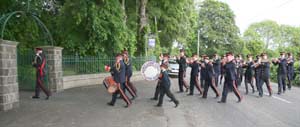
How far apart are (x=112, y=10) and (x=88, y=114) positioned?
34.1 feet

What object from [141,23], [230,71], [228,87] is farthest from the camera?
[141,23]

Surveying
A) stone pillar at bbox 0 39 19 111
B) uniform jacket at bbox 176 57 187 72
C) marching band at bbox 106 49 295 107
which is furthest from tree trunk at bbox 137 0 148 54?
stone pillar at bbox 0 39 19 111

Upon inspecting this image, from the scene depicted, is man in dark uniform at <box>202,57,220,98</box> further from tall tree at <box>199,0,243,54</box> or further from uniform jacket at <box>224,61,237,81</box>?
tall tree at <box>199,0,243,54</box>

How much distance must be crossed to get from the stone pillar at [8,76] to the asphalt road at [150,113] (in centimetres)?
29

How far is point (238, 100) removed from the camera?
11.5 m

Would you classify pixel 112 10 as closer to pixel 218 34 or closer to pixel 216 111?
pixel 216 111

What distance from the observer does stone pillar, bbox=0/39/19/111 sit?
8914mm

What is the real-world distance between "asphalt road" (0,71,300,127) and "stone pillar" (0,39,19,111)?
11.3 inches

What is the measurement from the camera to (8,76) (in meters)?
9.16

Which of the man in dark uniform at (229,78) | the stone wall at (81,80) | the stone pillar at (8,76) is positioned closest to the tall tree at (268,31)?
the stone wall at (81,80)

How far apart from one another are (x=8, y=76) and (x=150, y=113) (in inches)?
161

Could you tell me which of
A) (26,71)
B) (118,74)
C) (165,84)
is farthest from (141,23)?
(165,84)

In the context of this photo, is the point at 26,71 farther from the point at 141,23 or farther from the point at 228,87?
the point at 141,23

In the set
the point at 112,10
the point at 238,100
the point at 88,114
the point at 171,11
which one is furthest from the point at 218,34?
the point at 88,114
